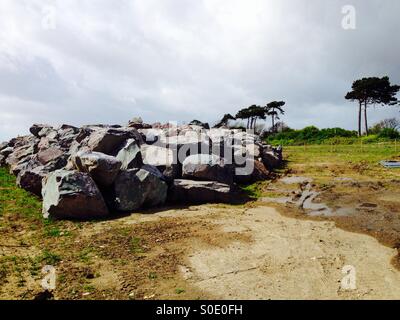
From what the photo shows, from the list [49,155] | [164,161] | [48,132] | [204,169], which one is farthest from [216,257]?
[48,132]

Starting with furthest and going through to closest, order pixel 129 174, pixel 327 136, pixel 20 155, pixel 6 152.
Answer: pixel 327 136
pixel 6 152
pixel 20 155
pixel 129 174

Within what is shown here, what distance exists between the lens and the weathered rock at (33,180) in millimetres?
12125

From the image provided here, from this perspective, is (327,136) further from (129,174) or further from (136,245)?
(136,245)

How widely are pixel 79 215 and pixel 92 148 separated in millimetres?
3434

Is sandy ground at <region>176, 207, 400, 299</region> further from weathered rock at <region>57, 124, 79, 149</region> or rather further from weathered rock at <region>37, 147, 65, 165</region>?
weathered rock at <region>57, 124, 79, 149</region>

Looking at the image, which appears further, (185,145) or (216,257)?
(185,145)

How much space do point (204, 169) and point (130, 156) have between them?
98.9 inches

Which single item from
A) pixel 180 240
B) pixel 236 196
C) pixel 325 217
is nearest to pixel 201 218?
pixel 180 240

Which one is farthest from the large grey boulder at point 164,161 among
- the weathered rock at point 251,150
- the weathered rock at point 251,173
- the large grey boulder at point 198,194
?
the weathered rock at point 251,150

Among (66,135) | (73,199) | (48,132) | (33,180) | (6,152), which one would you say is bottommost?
(73,199)

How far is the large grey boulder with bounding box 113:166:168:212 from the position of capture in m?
10.3

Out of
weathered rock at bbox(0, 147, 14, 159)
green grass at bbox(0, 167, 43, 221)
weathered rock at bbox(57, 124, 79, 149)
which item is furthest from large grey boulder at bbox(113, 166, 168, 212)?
weathered rock at bbox(0, 147, 14, 159)

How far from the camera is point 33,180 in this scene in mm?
12203

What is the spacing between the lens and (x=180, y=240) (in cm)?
797
